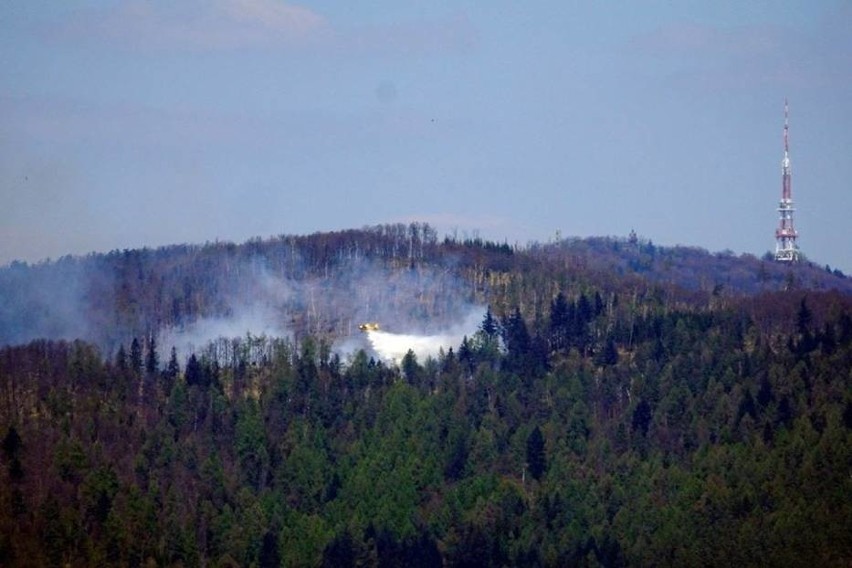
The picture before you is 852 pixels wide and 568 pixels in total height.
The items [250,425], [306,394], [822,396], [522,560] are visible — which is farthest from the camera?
[306,394]

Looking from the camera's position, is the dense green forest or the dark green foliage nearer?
the dense green forest

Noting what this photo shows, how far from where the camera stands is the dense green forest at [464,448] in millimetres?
125750

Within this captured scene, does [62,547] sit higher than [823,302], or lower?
lower

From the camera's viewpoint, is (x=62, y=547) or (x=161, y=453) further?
(x=161, y=453)

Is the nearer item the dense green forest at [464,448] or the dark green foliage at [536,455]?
the dense green forest at [464,448]

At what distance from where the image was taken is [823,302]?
189m

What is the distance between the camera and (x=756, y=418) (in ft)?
488

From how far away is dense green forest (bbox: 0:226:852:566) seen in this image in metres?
126

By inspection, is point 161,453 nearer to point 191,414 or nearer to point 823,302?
point 191,414

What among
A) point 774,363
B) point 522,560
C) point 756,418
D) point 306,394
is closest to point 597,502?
point 522,560

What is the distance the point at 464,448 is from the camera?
15438 centimetres

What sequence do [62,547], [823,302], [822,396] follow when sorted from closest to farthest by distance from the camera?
[62,547] < [822,396] < [823,302]

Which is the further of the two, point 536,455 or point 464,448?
point 464,448

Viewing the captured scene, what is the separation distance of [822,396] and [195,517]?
5444 centimetres
